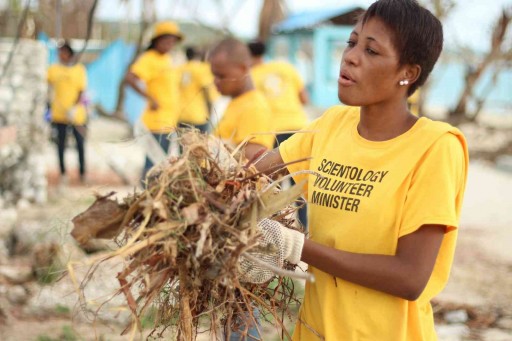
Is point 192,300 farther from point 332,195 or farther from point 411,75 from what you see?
point 411,75

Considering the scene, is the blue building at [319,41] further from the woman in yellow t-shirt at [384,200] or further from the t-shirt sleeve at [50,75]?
the woman in yellow t-shirt at [384,200]

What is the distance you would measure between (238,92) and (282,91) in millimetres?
2800

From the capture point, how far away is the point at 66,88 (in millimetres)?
9945

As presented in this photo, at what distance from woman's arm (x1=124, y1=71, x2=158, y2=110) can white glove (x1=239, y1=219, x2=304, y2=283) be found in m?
5.83

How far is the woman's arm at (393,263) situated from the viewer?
5.92 ft

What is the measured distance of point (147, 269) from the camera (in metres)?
1.71

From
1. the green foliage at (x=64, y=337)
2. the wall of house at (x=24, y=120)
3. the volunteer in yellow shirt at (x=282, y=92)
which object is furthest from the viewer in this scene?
the wall of house at (x=24, y=120)

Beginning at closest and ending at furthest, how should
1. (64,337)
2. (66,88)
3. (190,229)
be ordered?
(190,229) < (64,337) < (66,88)

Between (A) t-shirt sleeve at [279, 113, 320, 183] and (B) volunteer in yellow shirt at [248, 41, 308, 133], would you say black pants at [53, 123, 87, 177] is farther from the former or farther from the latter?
(A) t-shirt sleeve at [279, 113, 320, 183]

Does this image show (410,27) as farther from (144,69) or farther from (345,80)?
(144,69)

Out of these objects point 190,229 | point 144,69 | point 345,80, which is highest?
point 345,80

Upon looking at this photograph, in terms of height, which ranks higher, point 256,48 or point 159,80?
point 256,48

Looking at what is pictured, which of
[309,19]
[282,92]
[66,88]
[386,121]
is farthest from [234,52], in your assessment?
[309,19]

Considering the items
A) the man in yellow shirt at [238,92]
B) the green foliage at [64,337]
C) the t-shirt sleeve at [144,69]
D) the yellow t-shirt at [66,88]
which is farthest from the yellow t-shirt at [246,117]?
the yellow t-shirt at [66,88]
